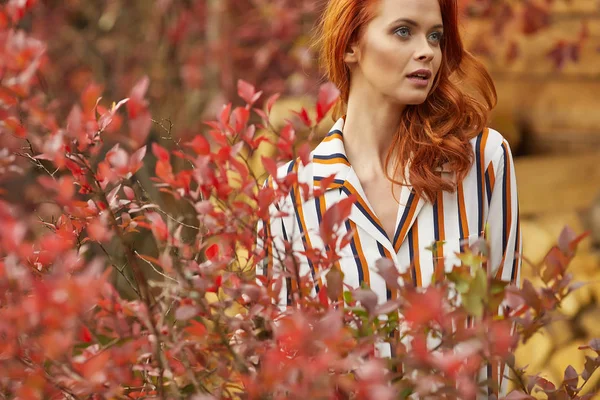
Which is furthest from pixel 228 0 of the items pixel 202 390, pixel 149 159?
pixel 202 390

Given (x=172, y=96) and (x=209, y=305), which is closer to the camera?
(x=209, y=305)

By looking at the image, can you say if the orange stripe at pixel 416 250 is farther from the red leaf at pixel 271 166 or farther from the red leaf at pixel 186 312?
the red leaf at pixel 186 312

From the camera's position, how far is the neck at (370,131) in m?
1.87

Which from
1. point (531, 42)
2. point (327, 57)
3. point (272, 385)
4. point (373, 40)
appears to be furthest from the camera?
point (531, 42)

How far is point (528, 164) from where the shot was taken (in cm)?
484

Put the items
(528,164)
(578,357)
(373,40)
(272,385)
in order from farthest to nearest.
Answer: (528,164)
(578,357)
(373,40)
(272,385)

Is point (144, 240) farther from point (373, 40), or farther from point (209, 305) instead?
point (209, 305)

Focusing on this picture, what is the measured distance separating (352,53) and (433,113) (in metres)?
0.23

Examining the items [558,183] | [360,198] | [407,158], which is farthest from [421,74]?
[558,183]

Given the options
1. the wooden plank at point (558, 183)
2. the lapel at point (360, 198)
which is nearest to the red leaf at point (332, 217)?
the lapel at point (360, 198)

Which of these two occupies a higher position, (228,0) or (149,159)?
(228,0)

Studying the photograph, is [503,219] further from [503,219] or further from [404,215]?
[404,215]

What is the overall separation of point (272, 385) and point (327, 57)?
110 cm

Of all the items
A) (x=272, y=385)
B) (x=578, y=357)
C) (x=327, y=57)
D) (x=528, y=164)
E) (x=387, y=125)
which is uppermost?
(x=327, y=57)
